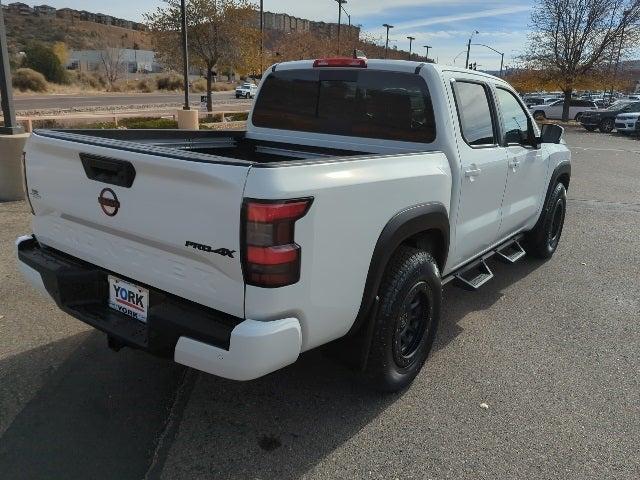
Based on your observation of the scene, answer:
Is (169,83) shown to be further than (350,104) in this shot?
Yes

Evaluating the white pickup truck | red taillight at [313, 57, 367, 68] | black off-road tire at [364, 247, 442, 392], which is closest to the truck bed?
the white pickup truck

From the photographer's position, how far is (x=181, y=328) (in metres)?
2.40

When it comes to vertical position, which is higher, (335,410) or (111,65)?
(111,65)

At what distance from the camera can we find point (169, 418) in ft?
9.65

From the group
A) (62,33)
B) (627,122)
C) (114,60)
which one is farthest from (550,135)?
(62,33)

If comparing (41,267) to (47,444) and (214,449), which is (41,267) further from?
(214,449)

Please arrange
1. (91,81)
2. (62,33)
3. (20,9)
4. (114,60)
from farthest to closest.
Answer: (20,9) < (62,33) < (114,60) < (91,81)

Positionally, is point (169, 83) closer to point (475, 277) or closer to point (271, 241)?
point (475, 277)

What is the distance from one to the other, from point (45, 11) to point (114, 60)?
6070 centimetres

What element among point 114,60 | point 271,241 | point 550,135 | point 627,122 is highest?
point 114,60

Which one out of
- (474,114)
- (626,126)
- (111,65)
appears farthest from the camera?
(111,65)

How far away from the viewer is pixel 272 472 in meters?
2.55

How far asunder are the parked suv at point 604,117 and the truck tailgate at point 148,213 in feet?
99.3

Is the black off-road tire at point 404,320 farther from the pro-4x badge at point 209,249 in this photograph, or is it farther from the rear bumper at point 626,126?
the rear bumper at point 626,126
